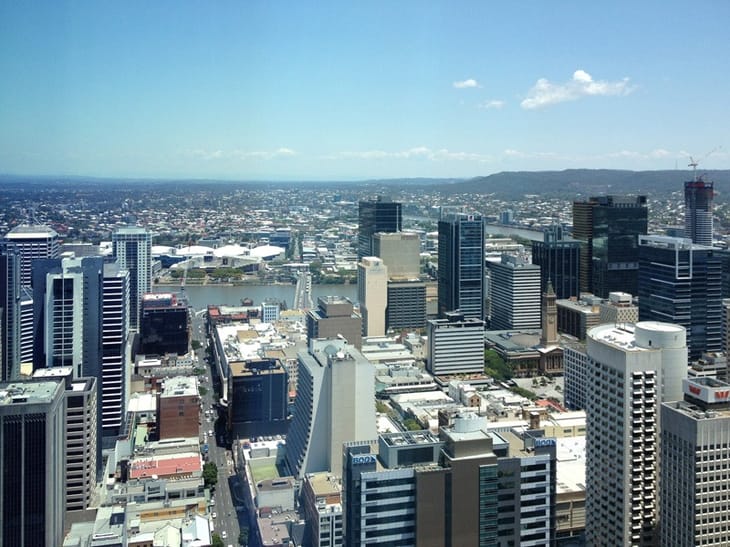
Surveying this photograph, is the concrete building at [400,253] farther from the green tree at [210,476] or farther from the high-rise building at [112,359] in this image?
the green tree at [210,476]

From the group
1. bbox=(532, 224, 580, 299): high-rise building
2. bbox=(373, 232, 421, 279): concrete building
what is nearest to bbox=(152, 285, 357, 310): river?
bbox=(373, 232, 421, 279): concrete building

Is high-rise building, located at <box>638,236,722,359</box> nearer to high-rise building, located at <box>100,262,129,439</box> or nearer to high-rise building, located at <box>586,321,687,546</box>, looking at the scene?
high-rise building, located at <box>586,321,687,546</box>

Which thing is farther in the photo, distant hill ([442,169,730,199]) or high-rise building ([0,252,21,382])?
distant hill ([442,169,730,199])

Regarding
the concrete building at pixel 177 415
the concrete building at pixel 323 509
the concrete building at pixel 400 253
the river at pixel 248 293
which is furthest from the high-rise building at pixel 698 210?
the concrete building at pixel 323 509

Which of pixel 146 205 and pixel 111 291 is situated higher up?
pixel 146 205

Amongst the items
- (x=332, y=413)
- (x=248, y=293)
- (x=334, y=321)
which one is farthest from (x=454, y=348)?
(x=332, y=413)

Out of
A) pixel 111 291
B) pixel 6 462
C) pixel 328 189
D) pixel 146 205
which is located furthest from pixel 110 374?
pixel 328 189

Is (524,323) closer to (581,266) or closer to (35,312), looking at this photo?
(581,266)

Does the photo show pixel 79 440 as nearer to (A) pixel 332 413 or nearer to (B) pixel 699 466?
(A) pixel 332 413
